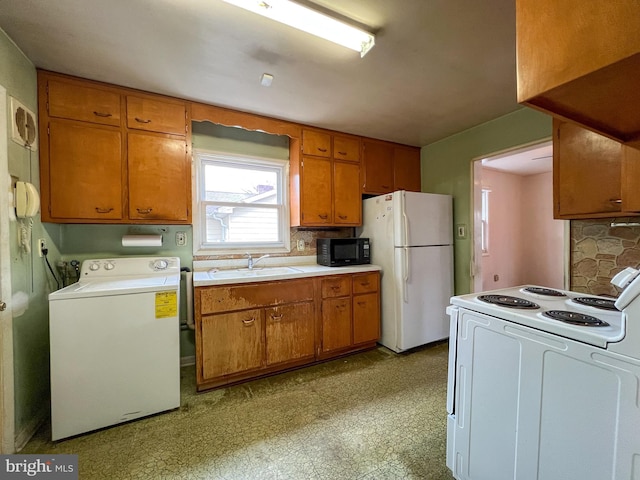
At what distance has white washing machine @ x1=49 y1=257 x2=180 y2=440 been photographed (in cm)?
166

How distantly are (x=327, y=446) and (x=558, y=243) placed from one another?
5073mm

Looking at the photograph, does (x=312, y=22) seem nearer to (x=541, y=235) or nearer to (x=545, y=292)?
(x=545, y=292)

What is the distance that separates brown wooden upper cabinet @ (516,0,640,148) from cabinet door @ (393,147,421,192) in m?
2.72

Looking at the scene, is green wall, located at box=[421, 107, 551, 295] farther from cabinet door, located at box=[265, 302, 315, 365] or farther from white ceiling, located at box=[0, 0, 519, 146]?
cabinet door, located at box=[265, 302, 315, 365]

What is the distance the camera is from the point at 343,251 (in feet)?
10.0

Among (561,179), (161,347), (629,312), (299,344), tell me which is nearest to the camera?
(629,312)

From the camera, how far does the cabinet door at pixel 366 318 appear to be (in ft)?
9.33

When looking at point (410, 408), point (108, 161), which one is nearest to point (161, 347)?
point (108, 161)

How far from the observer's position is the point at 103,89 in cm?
205

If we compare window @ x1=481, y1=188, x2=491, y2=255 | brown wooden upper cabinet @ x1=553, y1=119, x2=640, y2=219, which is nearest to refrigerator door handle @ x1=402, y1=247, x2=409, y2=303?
brown wooden upper cabinet @ x1=553, y1=119, x2=640, y2=219

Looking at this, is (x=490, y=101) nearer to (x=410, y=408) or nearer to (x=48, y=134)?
(x=410, y=408)

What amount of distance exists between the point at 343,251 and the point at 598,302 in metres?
2.08

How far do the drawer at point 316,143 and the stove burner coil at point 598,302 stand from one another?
2.44m

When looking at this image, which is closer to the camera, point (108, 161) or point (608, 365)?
point (608, 365)
